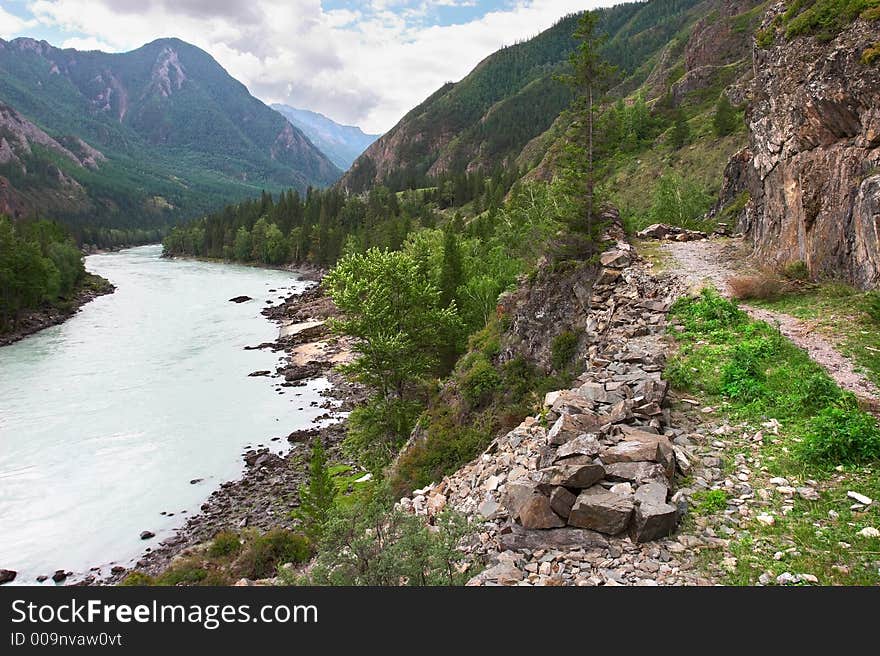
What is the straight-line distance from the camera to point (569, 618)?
599cm

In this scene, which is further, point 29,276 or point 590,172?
point 29,276

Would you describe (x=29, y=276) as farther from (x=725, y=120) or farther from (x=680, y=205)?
(x=725, y=120)

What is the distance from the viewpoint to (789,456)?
944cm

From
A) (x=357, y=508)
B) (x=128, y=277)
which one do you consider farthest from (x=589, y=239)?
(x=128, y=277)

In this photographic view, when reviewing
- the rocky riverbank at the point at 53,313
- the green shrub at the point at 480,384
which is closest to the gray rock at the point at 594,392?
the green shrub at the point at 480,384

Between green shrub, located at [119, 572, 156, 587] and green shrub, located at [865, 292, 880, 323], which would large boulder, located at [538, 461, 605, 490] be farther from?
green shrub, located at [119, 572, 156, 587]

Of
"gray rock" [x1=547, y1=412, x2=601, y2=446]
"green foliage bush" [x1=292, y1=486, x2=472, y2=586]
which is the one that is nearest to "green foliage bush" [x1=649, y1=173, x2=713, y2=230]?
"gray rock" [x1=547, y1=412, x2=601, y2=446]

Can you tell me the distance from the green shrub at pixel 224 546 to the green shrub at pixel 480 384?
1110cm

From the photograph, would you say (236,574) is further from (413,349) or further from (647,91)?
(647,91)

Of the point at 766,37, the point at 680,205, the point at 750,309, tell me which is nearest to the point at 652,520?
the point at 750,309

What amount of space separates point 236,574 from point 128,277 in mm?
109405

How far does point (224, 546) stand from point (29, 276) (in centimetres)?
6394

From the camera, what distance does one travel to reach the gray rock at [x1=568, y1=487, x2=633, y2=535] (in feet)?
27.4

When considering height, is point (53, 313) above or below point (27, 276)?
below
